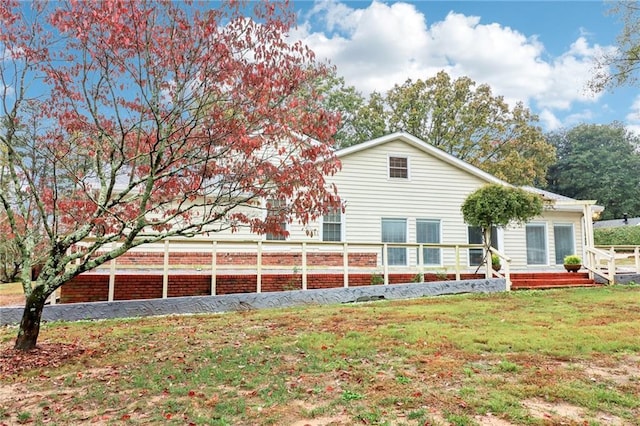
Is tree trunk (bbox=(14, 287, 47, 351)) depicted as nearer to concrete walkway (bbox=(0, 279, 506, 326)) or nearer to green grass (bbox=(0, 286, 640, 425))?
green grass (bbox=(0, 286, 640, 425))

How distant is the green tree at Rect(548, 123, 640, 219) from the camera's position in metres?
43.3

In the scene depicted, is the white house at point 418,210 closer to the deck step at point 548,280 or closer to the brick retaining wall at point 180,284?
the deck step at point 548,280

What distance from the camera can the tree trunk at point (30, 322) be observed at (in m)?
6.29

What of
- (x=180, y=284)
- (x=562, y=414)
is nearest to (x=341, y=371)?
(x=562, y=414)

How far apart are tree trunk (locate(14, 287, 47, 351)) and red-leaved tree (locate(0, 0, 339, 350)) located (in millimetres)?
15

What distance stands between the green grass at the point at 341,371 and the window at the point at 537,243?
7979mm

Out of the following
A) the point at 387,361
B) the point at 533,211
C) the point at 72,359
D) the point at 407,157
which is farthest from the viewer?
the point at 407,157

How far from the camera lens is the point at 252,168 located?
6320 millimetres

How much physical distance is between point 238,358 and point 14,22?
5759 millimetres

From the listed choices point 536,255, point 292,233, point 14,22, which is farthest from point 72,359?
point 536,255

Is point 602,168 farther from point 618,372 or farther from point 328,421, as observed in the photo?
point 328,421

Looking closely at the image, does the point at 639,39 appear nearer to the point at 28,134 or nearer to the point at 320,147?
the point at 320,147

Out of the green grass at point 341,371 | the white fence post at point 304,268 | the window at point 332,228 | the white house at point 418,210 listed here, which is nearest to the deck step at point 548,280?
the white house at point 418,210

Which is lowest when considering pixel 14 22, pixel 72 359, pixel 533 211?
pixel 72 359
